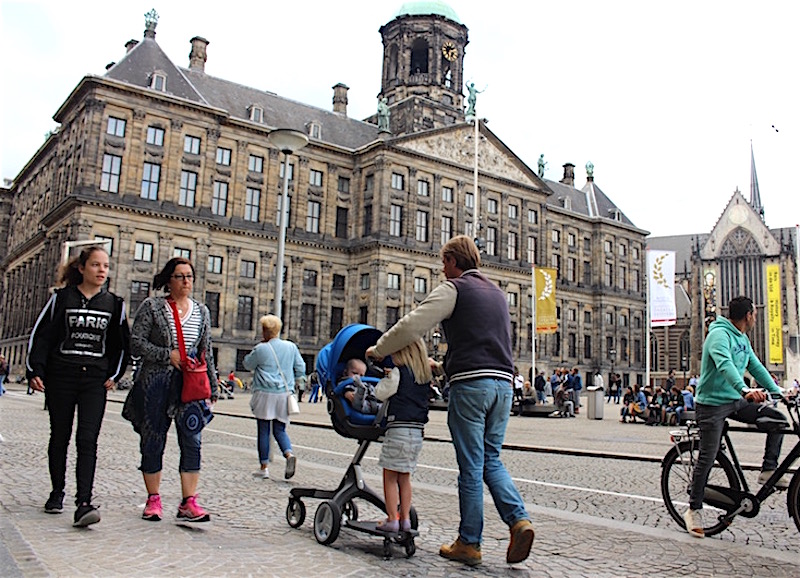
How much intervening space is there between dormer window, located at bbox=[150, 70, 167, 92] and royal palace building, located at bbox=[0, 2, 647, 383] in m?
0.14

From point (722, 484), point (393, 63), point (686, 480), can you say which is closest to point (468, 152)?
point (393, 63)

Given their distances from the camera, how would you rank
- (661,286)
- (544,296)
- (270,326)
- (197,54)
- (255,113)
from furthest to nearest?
(197,54) → (255,113) → (544,296) → (661,286) → (270,326)

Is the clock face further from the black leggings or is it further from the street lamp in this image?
the black leggings

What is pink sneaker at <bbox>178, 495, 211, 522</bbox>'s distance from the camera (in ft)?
17.5

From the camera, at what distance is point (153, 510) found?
5.41 metres

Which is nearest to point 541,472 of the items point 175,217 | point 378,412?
point 378,412

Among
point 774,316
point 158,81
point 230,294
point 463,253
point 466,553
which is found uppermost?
point 158,81

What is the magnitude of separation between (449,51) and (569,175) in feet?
83.1

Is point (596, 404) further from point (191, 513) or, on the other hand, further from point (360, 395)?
point (191, 513)

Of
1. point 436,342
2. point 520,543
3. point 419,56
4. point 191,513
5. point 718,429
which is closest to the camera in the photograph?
point 520,543

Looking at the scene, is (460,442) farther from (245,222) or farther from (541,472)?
(245,222)

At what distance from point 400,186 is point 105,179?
2086 centimetres

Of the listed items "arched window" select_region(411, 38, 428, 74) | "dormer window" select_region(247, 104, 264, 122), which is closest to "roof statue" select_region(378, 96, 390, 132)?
"arched window" select_region(411, 38, 428, 74)

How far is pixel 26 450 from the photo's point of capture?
10.0m
